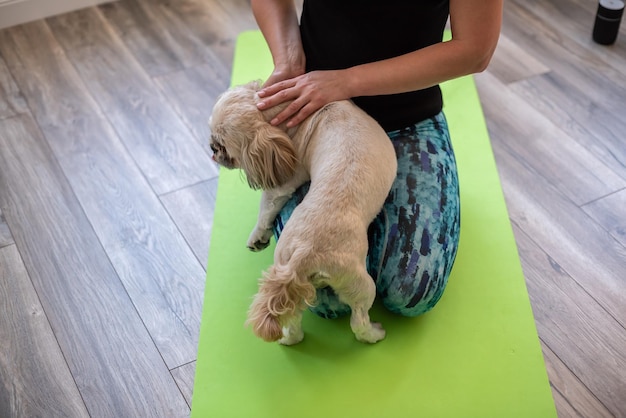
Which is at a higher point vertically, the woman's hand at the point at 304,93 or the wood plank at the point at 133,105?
the woman's hand at the point at 304,93

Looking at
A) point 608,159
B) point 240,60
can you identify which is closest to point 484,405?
point 608,159

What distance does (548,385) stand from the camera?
157cm

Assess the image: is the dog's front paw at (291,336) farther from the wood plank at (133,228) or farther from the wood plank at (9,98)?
the wood plank at (9,98)

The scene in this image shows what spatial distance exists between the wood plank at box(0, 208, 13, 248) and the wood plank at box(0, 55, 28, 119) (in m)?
0.55

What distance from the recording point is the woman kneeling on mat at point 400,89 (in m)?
1.52

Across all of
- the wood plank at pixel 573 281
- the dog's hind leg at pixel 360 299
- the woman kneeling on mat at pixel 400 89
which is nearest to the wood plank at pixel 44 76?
the woman kneeling on mat at pixel 400 89

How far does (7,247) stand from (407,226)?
1143 millimetres

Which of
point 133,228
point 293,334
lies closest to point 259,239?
point 293,334

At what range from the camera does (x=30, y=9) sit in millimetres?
2891

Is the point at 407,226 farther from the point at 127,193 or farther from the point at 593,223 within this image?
the point at 127,193

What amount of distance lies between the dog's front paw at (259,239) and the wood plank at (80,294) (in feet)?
1.13

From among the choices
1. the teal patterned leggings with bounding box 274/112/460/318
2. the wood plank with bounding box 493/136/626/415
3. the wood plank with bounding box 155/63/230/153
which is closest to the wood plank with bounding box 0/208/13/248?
the wood plank with bounding box 155/63/230/153

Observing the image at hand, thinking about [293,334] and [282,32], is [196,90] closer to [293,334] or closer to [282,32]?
[282,32]

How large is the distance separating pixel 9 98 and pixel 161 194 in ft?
2.65
